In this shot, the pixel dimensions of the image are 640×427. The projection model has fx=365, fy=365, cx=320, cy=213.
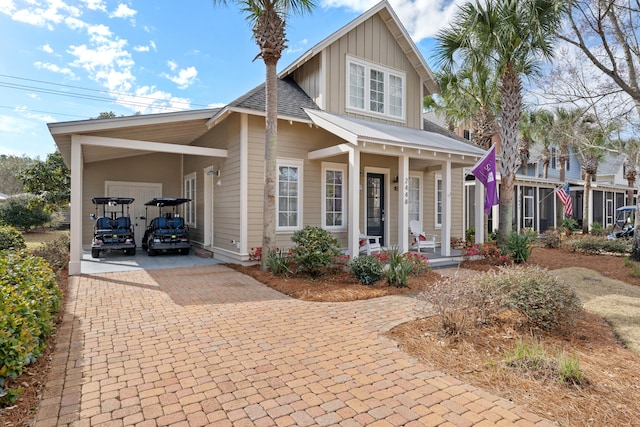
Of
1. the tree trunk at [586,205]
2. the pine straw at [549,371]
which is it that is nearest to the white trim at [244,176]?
the pine straw at [549,371]

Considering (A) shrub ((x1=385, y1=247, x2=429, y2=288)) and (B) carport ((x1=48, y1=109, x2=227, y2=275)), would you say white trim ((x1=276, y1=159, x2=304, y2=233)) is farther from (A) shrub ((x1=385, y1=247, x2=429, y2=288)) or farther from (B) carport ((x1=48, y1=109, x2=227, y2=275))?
(A) shrub ((x1=385, y1=247, x2=429, y2=288))

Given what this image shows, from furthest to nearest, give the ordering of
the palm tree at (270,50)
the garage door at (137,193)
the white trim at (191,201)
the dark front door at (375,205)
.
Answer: the garage door at (137,193) → the white trim at (191,201) → the dark front door at (375,205) → the palm tree at (270,50)

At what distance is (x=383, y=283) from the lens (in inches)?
298

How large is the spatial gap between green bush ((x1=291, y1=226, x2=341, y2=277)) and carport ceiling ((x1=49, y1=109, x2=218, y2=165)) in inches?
167

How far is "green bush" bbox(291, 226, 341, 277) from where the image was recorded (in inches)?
315

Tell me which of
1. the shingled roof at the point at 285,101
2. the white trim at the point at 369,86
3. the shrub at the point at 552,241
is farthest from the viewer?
the shrub at the point at 552,241

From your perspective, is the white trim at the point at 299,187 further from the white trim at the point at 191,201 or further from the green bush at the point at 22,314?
the green bush at the point at 22,314

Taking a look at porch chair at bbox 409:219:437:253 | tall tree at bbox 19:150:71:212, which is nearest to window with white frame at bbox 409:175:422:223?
porch chair at bbox 409:219:437:253

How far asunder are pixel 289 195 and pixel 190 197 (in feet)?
17.3

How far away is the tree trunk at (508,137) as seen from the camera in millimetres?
10703

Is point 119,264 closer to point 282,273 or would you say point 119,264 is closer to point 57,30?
point 282,273

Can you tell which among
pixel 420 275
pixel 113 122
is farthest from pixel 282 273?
pixel 113 122

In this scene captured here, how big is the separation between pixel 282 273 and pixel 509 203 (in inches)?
293

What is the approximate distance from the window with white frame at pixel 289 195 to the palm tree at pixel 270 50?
1438 millimetres
